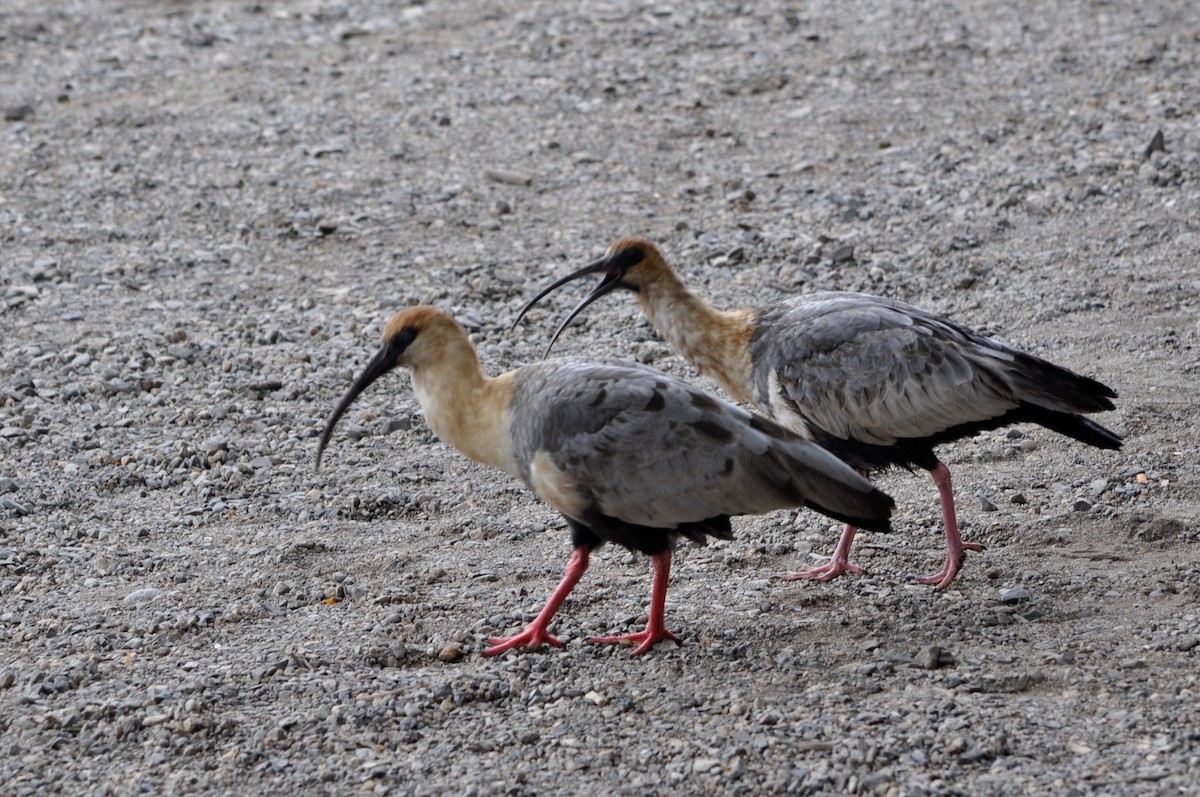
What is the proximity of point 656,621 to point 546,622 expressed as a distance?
483 millimetres

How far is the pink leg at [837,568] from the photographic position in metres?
6.95

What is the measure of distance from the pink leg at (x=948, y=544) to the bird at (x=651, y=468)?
802mm

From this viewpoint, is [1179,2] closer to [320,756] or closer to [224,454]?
[224,454]

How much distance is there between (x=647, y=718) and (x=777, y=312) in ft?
8.26

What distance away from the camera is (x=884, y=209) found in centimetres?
1151

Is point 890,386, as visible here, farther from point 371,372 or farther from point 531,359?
point 531,359

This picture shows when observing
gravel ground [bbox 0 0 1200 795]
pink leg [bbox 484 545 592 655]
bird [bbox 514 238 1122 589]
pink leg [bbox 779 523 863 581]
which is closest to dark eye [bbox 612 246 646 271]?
bird [bbox 514 238 1122 589]

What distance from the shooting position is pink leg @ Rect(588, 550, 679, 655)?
6.28m

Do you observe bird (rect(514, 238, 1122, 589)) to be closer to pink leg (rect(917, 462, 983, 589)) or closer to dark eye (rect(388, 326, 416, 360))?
pink leg (rect(917, 462, 983, 589))

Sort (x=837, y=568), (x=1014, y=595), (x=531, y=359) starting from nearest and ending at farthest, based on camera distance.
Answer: (x=1014, y=595) < (x=837, y=568) < (x=531, y=359)

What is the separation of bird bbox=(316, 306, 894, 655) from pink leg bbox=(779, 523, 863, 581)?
671mm

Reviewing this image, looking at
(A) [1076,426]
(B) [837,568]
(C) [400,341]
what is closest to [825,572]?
(B) [837,568]

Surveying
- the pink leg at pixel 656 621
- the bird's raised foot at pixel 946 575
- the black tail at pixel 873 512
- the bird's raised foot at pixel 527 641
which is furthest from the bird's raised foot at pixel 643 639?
the bird's raised foot at pixel 946 575

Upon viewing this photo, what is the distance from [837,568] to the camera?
23.1 ft
